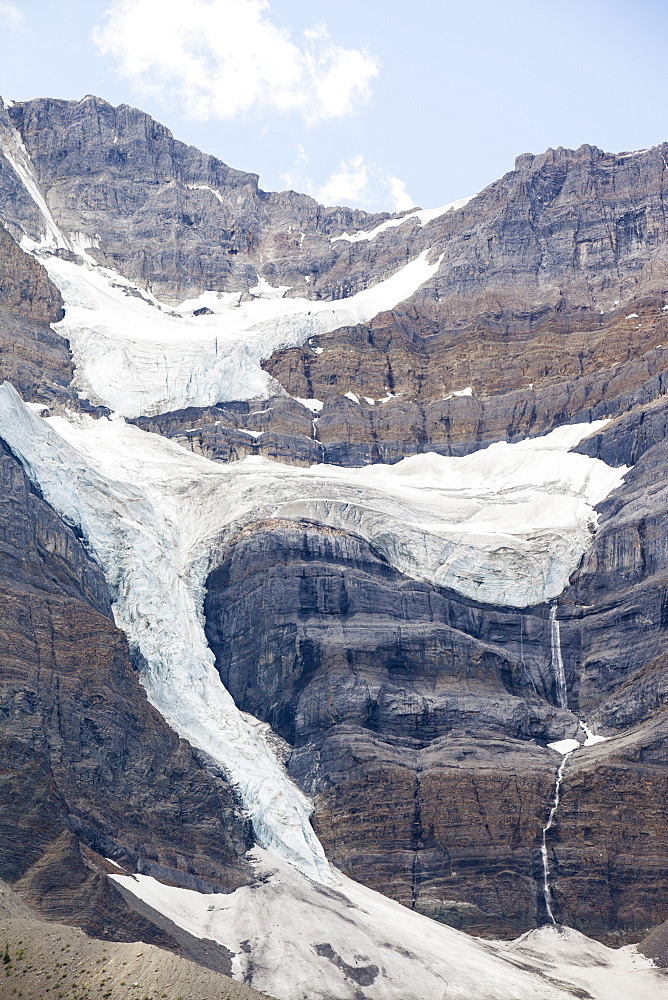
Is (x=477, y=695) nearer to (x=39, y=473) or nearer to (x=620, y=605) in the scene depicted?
(x=620, y=605)

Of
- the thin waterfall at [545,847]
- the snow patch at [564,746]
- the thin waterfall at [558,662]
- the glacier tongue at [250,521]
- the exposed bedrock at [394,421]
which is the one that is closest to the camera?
the thin waterfall at [545,847]

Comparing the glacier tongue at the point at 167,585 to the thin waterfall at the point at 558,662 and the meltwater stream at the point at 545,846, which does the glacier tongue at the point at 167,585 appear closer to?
the meltwater stream at the point at 545,846

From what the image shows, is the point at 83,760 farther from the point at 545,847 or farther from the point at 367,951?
the point at 545,847

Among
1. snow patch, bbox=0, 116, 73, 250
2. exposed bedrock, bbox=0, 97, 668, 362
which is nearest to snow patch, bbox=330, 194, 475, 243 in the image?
exposed bedrock, bbox=0, 97, 668, 362

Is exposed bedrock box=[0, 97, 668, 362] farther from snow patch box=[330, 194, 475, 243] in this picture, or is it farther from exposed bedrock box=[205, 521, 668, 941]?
exposed bedrock box=[205, 521, 668, 941]

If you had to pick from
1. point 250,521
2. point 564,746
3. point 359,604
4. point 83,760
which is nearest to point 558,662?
point 564,746

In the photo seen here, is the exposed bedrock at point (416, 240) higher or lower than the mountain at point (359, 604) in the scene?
higher

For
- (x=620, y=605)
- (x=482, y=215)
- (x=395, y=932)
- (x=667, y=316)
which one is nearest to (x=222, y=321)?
(x=482, y=215)

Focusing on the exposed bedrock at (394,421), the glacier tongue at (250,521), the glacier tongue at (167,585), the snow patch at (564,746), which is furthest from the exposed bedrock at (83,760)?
the exposed bedrock at (394,421)
